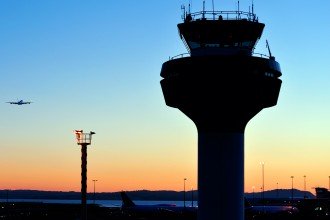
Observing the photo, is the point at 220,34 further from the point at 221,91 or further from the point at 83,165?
the point at 83,165

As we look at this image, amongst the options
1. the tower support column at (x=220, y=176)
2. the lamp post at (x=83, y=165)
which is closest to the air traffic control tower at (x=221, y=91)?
the tower support column at (x=220, y=176)

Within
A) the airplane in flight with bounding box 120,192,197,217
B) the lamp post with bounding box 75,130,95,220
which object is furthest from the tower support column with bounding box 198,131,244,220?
the airplane in flight with bounding box 120,192,197,217

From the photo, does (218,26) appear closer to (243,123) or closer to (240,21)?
(240,21)

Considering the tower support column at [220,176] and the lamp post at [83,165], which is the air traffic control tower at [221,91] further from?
the lamp post at [83,165]

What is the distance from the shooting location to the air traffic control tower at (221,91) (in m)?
36.0

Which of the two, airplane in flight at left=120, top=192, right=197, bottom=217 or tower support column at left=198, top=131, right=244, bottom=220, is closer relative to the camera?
tower support column at left=198, top=131, right=244, bottom=220

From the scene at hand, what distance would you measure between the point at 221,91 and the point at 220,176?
15.8 ft

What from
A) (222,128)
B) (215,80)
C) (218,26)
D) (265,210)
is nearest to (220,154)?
(222,128)

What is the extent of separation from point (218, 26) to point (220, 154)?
23.9ft

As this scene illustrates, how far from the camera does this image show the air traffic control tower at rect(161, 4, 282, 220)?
118 feet

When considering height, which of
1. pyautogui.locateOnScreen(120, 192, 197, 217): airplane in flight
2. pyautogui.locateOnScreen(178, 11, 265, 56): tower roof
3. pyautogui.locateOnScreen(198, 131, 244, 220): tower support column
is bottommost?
pyautogui.locateOnScreen(120, 192, 197, 217): airplane in flight

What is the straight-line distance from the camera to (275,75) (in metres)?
37.8

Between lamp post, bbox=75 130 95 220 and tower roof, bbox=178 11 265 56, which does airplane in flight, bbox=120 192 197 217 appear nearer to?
lamp post, bbox=75 130 95 220

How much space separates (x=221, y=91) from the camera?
120 ft
